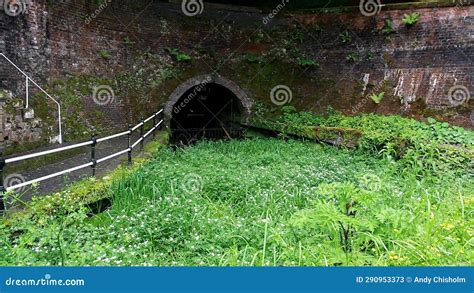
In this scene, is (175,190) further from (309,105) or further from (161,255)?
(309,105)

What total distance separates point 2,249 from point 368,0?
1304 centimetres

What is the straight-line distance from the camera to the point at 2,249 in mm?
3188

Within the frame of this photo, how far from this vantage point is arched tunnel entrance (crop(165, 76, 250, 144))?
1255cm

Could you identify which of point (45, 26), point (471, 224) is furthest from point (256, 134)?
point (471, 224)
